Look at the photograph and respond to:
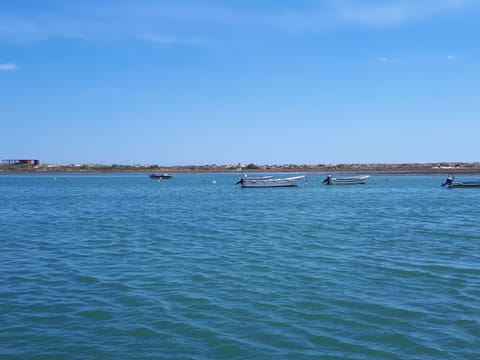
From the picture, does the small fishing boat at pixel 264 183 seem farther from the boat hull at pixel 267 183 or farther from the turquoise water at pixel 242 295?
the turquoise water at pixel 242 295

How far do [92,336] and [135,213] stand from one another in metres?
30.3

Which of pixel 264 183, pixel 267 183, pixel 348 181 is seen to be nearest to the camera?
pixel 264 183

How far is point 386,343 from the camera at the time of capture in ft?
32.4

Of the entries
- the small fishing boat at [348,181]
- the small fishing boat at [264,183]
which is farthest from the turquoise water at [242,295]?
the small fishing boat at [348,181]

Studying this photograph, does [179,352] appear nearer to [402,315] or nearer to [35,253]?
[402,315]

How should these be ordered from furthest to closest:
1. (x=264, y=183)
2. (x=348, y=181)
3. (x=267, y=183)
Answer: (x=348, y=181) → (x=267, y=183) → (x=264, y=183)

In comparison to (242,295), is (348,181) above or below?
above

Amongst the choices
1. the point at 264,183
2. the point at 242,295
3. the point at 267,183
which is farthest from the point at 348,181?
the point at 242,295

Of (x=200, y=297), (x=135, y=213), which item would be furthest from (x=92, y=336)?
(x=135, y=213)

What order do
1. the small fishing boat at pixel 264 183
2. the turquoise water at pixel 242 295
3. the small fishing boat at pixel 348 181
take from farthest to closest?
the small fishing boat at pixel 348 181
the small fishing boat at pixel 264 183
the turquoise water at pixel 242 295

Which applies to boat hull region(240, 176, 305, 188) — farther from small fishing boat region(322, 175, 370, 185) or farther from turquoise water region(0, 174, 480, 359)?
turquoise water region(0, 174, 480, 359)

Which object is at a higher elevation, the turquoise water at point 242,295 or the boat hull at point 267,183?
the boat hull at point 267,183

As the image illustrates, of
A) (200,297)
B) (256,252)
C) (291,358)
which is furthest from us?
(256,252)

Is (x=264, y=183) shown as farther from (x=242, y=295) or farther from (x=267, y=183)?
(x=242, y=295)
